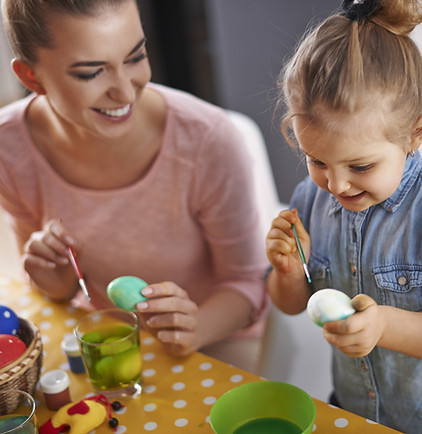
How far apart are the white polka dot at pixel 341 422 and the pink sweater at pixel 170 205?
1.84ft

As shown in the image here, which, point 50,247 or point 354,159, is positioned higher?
point 354,159

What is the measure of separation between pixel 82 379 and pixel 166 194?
52 centimetres

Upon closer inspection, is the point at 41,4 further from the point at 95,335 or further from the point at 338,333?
the point at 338,333

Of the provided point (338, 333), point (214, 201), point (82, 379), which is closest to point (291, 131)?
point (338, 333)

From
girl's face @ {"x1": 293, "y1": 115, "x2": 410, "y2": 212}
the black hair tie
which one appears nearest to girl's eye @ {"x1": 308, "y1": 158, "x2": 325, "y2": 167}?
girl's face @ {"x1": 293, "y1": 115, "x2": 410, "y2": 212}

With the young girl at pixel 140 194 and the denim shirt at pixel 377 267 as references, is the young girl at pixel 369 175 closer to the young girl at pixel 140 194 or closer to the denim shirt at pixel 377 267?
the denim shirt at pixel 377 267

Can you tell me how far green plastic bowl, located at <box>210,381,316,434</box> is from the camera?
0.91m

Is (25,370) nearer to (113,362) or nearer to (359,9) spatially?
(113,362)

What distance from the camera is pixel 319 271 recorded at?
3.78ft

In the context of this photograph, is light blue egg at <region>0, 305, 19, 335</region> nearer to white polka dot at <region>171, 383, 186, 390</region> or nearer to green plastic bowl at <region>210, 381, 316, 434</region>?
white polka dot at <region>171, 383, 186, 390</region>

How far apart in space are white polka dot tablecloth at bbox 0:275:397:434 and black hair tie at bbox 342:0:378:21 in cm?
58

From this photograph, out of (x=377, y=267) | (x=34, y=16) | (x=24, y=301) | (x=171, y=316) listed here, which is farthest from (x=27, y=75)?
(x=377, y=267)

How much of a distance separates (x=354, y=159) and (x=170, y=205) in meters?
0.66

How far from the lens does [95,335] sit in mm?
1104
